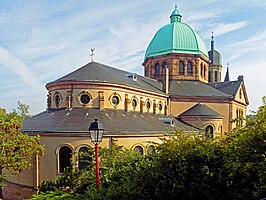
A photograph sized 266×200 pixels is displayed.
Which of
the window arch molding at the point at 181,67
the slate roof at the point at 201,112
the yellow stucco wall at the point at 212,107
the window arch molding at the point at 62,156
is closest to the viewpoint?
the window arch molding at the point at 62,156

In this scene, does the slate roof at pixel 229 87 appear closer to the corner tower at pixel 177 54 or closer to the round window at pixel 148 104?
the corner tower at pixel 177 54

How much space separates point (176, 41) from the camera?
1564 inches

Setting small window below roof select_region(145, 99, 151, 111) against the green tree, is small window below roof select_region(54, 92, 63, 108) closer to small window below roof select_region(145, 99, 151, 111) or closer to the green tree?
the green tree

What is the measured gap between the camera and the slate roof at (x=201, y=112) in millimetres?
32438

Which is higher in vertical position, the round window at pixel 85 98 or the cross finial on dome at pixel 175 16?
the cross finial on dome at pixel 175 16

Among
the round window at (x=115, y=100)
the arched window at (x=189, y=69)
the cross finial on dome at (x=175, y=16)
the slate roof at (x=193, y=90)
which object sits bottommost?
the round window at (x=115, y=100)

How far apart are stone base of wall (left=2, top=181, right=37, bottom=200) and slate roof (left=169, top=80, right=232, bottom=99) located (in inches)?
832

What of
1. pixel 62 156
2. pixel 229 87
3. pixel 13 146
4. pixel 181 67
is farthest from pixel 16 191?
pixel 229 87

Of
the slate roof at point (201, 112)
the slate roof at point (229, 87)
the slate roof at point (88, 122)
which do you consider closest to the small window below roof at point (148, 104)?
the slate roof at point (88, 122)

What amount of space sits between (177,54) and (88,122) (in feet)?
69.3

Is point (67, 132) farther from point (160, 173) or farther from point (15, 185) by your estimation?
point (160, 173)

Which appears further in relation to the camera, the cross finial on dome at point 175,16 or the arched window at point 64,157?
the cross finial on dome at point 175,16

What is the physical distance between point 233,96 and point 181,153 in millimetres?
29790

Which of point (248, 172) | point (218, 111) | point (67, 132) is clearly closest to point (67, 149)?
point (67, 132)
